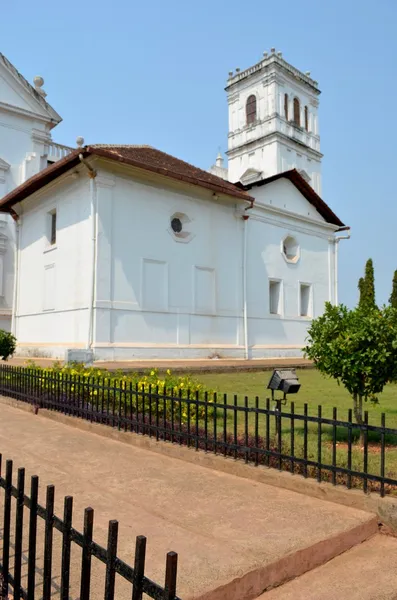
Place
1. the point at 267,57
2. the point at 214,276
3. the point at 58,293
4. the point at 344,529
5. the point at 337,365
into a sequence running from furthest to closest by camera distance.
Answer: the point at 267,57, the point at 214,276, the point at 58,293, the point at 337,365, the point at 344,529

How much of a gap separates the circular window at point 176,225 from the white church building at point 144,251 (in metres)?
0.04

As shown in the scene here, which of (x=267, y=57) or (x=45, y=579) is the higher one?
(x=267, y=57)

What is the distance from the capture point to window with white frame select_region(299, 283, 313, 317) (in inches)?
945

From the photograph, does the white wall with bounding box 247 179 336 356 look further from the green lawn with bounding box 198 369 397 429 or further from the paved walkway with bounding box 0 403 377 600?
the paved walkway with bounding box 0 403 377 600

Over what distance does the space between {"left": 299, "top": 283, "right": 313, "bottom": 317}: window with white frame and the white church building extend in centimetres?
7

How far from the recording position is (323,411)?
8195 millimetres

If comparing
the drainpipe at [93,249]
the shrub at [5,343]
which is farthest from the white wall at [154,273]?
the shrub at [5,343]

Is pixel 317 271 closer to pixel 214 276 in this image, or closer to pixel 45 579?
pixel 214 276

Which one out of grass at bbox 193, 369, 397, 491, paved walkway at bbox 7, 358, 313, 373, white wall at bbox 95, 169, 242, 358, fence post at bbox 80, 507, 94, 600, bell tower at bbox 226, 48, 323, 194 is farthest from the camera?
bell tower at bbox 226, 48, 323, 194

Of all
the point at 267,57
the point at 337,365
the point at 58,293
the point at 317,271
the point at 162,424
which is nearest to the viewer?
the point at 337,365

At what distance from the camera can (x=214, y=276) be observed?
1925 cm

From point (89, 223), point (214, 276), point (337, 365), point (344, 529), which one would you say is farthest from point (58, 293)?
point (344, 529)

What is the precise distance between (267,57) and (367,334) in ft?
149

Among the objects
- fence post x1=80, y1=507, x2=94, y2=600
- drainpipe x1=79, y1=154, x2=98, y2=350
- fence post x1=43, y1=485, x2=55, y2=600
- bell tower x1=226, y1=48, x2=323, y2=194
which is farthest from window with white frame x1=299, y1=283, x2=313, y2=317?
fence post x1=80, y1=507, x2=94, y2=600
